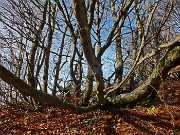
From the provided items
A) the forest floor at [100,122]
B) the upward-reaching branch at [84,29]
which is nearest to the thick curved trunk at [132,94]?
the forest floor at [100,122]

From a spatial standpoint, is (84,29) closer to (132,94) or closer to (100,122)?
(100,122)

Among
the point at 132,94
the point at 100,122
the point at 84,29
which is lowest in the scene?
the point at 100,122

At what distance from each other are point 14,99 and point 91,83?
2.59 m

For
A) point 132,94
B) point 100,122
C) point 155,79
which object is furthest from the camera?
point 132,94

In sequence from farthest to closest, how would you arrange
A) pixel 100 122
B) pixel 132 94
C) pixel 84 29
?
pixel 132 94 < pixel 100 122 < pixel 84 29

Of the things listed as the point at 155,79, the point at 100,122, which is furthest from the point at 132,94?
the point at 100,122

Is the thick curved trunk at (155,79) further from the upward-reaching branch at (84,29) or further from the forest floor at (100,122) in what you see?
Result: the upward-reaching branch at (84,29)

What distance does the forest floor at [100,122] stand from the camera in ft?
14.5

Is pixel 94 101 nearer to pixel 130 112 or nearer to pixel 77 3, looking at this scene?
pixel 130 112

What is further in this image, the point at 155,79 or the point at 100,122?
the point at 155,79

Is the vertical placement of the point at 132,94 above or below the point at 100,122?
above

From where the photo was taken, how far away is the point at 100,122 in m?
4.77

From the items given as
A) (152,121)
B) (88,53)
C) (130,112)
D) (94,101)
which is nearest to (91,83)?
(94,101)

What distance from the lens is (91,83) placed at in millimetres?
5820
